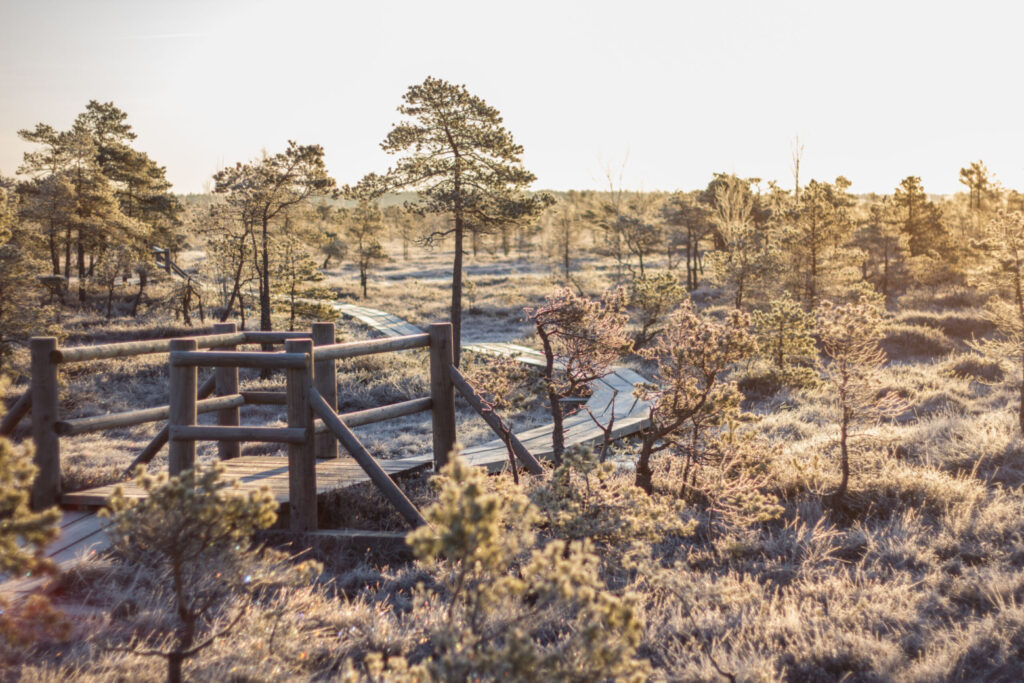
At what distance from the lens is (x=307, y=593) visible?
167 inches

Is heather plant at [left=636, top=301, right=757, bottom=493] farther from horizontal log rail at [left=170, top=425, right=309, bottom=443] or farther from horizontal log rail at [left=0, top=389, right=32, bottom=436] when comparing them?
horizontal log rail at [left=0, top=389, right=32, bottom=436]

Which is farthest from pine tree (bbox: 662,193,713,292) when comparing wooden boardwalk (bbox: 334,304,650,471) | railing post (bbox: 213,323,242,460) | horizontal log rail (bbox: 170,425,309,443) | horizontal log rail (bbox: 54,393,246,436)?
horizontal log rail (bbox: 170,425,309,443)

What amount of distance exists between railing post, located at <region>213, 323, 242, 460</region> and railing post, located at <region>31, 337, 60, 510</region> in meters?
1.50

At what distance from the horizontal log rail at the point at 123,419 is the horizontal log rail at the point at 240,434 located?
1.81 ft

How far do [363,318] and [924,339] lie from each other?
2421cm

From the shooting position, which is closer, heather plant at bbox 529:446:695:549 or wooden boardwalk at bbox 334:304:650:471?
heather plant at bbox 529:446:695:549

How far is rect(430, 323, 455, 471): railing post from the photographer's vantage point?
6199 millimetres

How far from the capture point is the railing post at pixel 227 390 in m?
6.66

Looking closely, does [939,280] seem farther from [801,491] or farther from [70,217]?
[70,217]

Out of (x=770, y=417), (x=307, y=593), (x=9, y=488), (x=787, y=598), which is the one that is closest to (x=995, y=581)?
(x=787, y=598)

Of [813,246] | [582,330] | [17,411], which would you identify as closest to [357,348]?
[582,330]

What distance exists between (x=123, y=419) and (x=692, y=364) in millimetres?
5374

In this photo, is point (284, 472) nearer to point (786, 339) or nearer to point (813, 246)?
point (786, 339)

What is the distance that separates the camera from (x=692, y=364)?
6375 millimetres
